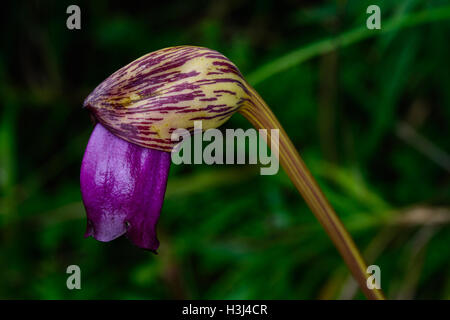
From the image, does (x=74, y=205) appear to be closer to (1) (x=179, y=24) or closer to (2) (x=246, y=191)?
(2) (x=246, y=191)

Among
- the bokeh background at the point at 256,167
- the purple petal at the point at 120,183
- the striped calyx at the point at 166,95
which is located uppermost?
the bokeh background at the point at 256,167

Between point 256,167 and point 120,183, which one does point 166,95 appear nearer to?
point 120,183

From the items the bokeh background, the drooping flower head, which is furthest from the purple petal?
the bokeh background

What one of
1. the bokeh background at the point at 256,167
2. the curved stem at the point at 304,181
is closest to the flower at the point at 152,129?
the curved stem at the point at 304,181
